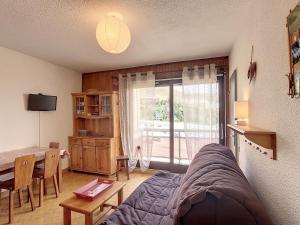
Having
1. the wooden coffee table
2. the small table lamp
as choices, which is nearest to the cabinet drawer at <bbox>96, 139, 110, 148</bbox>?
the wooden coffee table

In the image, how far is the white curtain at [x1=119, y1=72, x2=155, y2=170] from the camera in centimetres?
417

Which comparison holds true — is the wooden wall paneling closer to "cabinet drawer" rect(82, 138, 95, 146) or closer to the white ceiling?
the white ceiling

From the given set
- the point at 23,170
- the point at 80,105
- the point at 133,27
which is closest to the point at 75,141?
the point at 80,105

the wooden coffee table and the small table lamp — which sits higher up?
the small table lamp

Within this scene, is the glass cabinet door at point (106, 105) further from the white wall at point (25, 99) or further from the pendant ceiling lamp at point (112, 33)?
the pendant ceiling lamp at point (112, 33)

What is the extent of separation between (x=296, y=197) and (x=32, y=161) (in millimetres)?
2902

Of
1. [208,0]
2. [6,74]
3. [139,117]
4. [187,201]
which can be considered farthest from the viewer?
Result: [139,117]

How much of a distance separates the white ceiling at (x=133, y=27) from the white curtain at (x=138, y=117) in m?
0.67

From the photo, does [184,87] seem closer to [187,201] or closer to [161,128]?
[161,128]

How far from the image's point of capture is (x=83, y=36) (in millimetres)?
2654

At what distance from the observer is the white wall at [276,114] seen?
94 cm

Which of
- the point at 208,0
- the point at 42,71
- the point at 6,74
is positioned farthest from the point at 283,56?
the point at 42,71

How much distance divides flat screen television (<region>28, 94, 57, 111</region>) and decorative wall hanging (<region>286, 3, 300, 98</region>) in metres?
3.87

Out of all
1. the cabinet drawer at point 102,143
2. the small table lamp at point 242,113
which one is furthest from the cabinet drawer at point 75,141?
the small table lamp at point 242,113
